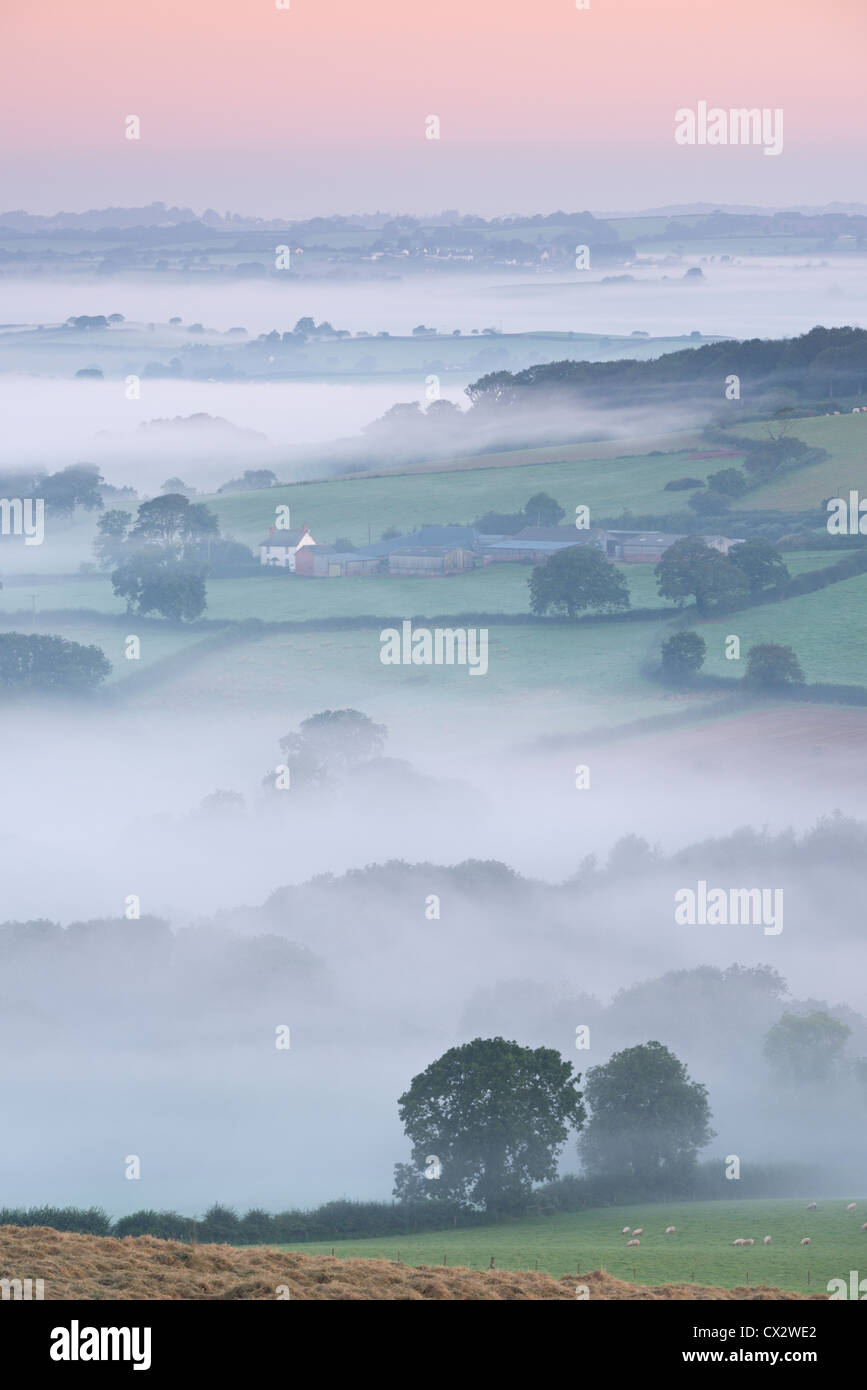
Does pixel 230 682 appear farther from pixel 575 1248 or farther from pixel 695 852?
pixel 575 1248

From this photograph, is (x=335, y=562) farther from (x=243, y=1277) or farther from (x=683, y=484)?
(x=243, y=1277)

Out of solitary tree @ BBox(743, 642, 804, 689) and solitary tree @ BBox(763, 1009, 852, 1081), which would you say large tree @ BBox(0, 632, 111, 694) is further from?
solitary tree @ BBox(763, 1009, 852, 1081)

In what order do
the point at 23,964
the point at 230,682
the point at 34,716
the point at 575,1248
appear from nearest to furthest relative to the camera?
the point at 575,1248 → the point at 23,964 → the point at 230,682 → the point at 34,716

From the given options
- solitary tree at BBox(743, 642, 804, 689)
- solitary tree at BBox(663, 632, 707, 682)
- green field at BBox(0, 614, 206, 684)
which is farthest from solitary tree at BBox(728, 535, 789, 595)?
green field at BBox(0, 614, 206, 684)

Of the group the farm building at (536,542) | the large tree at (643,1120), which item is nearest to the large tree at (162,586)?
the farm building at (536,542)

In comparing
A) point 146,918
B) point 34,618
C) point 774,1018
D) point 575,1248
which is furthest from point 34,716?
point 575,1248

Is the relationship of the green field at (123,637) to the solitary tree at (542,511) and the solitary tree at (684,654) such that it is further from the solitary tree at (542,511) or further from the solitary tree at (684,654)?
the solitary tree at (684,654)
